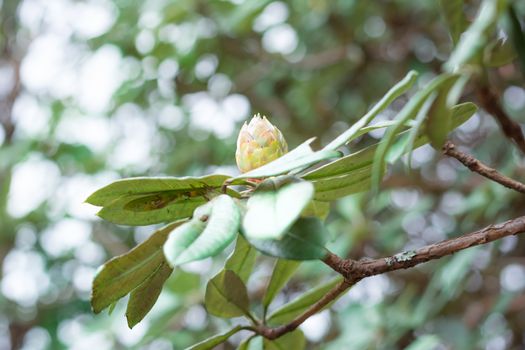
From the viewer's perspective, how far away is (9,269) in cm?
216

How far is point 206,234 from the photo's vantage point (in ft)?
1.52

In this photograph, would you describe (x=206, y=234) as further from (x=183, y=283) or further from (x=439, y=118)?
(x=183, y=283)

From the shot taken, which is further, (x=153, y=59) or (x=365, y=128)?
(x=153, y=59)

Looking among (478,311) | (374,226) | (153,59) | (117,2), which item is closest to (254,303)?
(374,226)

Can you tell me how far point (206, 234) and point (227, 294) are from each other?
0.63 feet

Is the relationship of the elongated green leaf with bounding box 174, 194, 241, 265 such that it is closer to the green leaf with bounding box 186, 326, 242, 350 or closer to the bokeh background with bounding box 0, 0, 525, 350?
the green leaf with bounding box 186, 326, 242, 350

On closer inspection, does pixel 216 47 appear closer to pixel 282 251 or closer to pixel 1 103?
pixel 1 103

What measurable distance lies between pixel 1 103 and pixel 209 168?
840 millimetres

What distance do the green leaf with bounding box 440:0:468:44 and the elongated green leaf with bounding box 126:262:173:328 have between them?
11.8 inches

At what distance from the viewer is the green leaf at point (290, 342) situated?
68 centimetres

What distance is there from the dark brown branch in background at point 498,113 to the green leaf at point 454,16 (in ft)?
0.21

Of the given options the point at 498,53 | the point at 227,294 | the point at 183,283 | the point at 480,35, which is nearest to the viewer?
the point at 480,35

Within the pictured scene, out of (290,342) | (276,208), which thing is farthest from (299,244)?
(290,342)

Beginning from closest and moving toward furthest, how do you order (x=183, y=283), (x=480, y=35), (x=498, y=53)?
1. (x=480, y=35)
2. (x=498, y=53)
3. (x=183, y=283)
